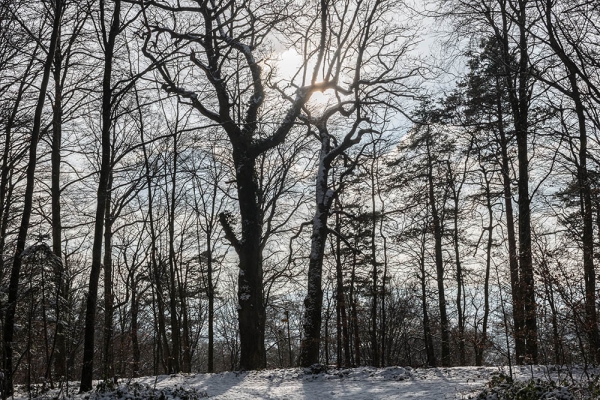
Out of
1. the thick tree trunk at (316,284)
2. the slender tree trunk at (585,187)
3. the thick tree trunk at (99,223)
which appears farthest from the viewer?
the thick tree trunk at (316,284)

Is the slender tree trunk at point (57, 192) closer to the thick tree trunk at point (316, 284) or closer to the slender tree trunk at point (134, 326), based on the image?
the slender tree trunk at point (134, 326)

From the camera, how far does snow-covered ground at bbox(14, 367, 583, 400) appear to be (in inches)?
284

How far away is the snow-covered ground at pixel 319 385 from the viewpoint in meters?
7.22

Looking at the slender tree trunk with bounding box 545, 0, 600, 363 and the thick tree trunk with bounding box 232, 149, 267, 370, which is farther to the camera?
the thick tree trunk with bounding box 232, 149, 267, 370

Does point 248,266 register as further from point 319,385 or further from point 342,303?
point 342,303

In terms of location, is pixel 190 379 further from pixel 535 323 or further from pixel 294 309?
pixel 294 309

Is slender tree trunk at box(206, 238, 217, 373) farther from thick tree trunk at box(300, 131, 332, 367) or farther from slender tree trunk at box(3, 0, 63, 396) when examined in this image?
slender tree trunk at box(3, 0, 63, 396)

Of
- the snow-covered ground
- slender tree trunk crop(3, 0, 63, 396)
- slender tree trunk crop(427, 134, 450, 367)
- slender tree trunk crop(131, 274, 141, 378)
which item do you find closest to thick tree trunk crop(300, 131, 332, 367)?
the snow-covered ground

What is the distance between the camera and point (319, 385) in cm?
908

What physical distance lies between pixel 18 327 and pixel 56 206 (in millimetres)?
4918

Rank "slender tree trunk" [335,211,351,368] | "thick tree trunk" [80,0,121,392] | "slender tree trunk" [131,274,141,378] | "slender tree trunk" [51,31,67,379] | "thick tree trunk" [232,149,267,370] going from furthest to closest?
"slender tree trunk" [131,274,141,378], "slender tree trunk" [335,211,351,368], "slender tree trunk" [51,31,67,379], "thick tree trunk" [232,149,267,370], "thick tree trunk" [80,0,121,392]

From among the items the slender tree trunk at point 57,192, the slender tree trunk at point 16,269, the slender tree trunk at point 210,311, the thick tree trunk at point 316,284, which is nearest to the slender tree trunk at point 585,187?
the thick tree trunk at point 316,284

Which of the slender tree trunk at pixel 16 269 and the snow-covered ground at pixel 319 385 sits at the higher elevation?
the slender tree trunk at pixel 16 269

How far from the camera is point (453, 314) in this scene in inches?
905
